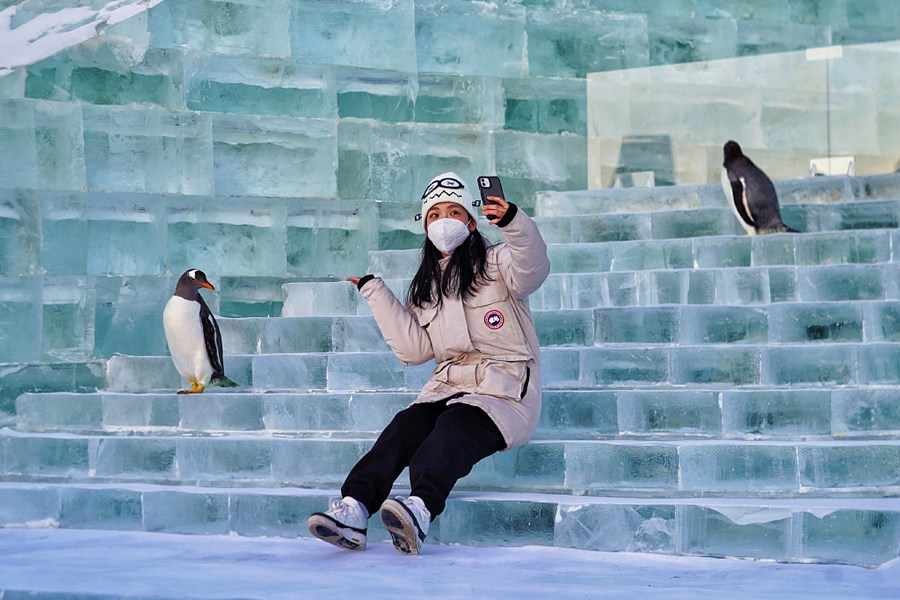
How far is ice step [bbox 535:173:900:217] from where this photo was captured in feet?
24.4

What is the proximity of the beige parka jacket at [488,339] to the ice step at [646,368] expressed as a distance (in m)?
0.82

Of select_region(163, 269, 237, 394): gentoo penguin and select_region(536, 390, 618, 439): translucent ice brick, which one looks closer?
select_region(536, 390, 618, 439): translucent ice brick

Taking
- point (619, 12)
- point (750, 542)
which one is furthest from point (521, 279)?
point (619, 12)

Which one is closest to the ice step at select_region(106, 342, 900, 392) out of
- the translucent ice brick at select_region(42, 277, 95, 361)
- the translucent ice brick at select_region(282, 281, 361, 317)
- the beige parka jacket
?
the beige parka jacket

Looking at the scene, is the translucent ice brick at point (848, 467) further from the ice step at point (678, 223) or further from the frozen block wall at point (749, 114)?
the frozen block wall at point (749, 114)

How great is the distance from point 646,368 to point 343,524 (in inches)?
66.7

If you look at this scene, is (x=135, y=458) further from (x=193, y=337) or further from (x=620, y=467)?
(x=620, y=467)

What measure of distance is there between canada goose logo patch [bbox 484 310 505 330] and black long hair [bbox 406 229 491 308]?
102 millimetres

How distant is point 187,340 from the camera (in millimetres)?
5680

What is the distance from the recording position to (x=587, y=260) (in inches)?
270

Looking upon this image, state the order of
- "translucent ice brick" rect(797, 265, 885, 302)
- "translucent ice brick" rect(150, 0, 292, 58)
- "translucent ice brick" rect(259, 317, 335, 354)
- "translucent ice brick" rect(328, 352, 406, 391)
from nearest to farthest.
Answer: "translucent ice brick" rect(328, 352, 406, 391) < "translucent ice brick" rect(797, 265, 885, 302) < "translucent ice brick" rect(259, 317, 335, 354) < "translucent ice brick" rect(150, 0, 292, 58)

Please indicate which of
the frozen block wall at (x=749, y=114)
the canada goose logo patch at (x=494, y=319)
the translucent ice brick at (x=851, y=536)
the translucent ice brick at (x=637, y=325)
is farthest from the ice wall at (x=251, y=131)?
the translucent ice brick at (x=851, y=536)

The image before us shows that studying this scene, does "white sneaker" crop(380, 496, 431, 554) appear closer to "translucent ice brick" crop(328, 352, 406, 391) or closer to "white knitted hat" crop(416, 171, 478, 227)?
"white knitted hat" crop(416, 171, 478, 227)

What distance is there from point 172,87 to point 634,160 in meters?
3.11
